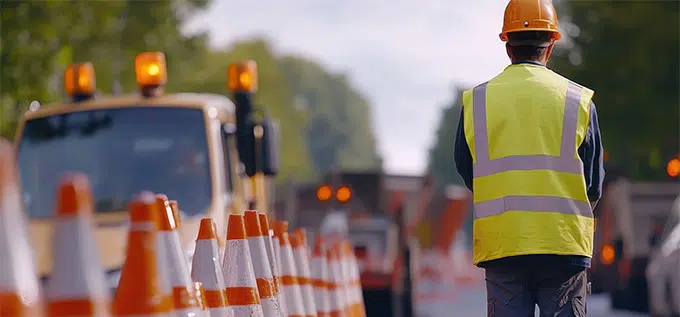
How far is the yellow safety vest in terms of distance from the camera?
6.23 meters

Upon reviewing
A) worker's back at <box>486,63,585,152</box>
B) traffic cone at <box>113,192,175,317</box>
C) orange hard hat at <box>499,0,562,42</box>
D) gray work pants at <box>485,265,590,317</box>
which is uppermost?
orange hard hat at <box>499,0,562,42</box>

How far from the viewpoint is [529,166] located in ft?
20.7

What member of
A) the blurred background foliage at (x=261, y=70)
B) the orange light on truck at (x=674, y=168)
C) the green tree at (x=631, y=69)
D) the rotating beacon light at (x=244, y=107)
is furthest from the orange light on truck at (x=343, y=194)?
the green tree at (x=631, y=69)

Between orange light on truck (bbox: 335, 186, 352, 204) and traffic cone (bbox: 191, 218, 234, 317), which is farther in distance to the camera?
orange light on truck (bbox: 335, 186, 352, 204)

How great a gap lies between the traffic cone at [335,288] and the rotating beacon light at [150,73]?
217 cm

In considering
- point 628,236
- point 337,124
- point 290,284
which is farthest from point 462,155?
point 337,124

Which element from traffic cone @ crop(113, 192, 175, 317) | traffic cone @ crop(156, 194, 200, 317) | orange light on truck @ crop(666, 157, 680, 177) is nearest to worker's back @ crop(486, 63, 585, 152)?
traffic cone @ crop(156, 194, 200, 317)

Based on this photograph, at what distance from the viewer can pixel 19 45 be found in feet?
68.5

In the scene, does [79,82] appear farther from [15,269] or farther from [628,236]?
[628,236]

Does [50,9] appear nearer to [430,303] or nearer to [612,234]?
[612,234]

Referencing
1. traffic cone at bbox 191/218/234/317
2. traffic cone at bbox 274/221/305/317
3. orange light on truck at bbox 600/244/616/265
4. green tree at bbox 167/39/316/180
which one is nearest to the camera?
traffic cone at bbox 191/218/234/317

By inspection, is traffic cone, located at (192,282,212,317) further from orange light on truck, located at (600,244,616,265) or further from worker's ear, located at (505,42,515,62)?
orange light on truck, located at (600,244,616,265)

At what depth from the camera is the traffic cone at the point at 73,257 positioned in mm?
3859

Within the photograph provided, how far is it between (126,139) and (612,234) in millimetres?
14573
